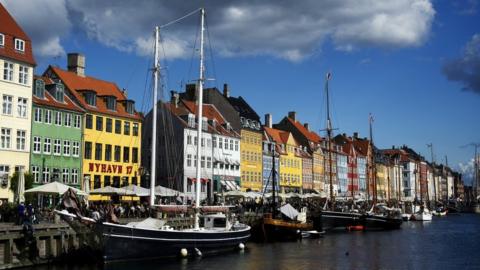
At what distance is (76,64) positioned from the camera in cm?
7312

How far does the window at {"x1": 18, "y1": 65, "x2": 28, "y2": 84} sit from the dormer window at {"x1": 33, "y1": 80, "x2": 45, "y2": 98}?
1771mm

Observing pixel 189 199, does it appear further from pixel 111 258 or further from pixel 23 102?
pixel 111 258

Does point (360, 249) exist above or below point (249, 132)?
below

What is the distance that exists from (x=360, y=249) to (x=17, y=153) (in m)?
31.4

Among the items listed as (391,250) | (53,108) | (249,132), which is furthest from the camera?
(249,132)

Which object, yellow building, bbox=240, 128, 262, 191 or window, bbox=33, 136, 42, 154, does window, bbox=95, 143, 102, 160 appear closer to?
window, bbox=33, 136, 42, 154

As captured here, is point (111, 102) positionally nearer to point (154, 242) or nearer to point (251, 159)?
point (154, 242)

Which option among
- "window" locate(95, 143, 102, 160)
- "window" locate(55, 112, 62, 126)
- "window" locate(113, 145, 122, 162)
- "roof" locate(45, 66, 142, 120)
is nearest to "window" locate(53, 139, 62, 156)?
"window" locate(55, 112, 62, 126)

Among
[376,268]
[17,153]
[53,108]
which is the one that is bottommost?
[376,268]

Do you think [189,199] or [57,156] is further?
[189,199]

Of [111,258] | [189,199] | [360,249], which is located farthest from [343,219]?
[111,258]

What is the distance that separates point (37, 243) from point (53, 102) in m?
28.3

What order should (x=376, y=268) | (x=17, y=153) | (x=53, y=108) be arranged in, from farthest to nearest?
(x=53, y=108) < (x=17, y=153) < (x=376, y=268)

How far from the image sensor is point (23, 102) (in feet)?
195
